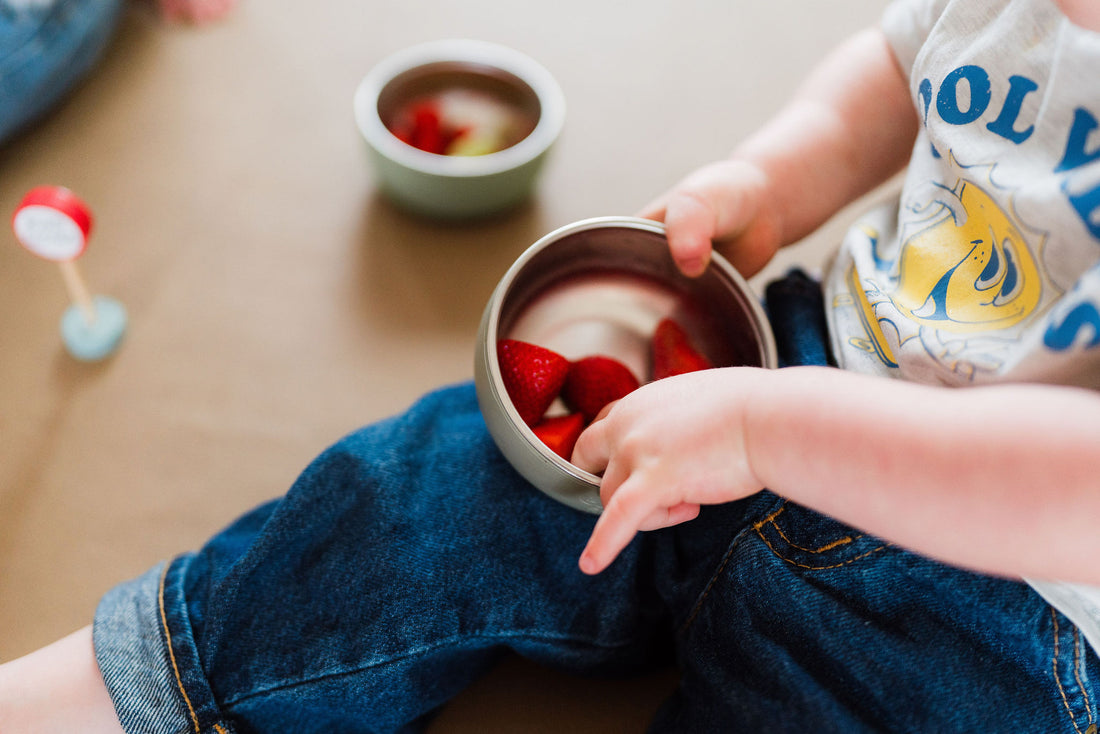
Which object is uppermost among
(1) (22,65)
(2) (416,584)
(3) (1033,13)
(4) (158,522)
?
(3) (1033,13)

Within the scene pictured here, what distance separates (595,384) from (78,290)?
0.50 m

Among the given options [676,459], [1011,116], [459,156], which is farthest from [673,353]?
[459,156]

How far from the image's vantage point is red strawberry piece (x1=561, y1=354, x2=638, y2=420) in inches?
26.2

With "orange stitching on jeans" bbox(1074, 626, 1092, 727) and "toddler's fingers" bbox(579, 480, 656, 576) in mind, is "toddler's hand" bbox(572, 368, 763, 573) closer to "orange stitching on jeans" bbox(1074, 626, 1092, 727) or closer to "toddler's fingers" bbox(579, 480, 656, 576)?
"toddler's fingers" bbox(579, 480, 656, 576)

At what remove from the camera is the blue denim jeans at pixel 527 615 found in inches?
21.6

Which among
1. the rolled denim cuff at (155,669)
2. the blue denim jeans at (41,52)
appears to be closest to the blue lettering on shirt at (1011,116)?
the rolled denim cuff at (155,669)

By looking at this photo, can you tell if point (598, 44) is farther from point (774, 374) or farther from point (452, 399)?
point (774, 374)

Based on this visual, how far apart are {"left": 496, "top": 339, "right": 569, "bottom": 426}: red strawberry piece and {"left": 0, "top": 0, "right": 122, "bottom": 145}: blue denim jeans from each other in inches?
25.2

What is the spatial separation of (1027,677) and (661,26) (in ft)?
3.02

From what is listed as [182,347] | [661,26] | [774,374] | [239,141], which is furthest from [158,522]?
[661,26]

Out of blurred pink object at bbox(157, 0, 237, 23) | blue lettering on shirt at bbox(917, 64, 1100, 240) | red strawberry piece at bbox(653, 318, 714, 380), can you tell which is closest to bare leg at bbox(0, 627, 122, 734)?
red strawberry piece at bbox(653, 318, 714, 380)

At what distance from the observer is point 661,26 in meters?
1.16

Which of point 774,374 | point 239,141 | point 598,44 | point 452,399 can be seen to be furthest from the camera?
point 598,44

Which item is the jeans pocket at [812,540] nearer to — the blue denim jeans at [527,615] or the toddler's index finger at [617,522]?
the blue denim jeans at [527,615]
